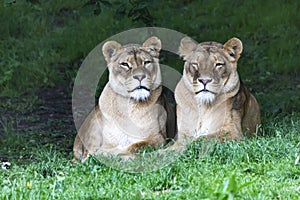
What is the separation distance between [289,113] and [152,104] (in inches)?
96.0

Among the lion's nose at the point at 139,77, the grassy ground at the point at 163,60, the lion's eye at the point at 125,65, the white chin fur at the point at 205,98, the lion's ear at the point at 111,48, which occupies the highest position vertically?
the lion's ear at the point at 111,48

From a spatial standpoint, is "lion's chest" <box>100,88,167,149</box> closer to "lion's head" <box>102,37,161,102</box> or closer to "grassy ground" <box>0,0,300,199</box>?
"lion's head" <box>102,37,161,102</box>

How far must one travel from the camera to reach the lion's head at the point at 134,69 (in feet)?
25.8

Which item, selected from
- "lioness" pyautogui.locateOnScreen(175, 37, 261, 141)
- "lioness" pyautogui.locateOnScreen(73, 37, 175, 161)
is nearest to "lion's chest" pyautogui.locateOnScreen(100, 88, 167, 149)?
"lioness" pyautogui.locateOnScreen(73, 37, 175, 161)

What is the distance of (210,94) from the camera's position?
783cm

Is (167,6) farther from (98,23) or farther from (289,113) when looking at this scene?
(289,113)

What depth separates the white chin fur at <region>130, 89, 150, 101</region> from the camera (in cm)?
786

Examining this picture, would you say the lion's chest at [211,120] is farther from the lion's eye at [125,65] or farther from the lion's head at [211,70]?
the lion's eye at [125,65]

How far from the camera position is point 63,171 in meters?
6.93

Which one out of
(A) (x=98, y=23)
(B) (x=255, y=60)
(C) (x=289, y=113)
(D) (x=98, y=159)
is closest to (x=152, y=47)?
(D) (x=98, y=159)

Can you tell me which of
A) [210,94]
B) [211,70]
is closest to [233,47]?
[211,70]

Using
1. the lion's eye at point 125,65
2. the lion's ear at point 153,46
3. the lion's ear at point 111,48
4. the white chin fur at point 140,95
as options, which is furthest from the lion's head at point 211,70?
the lion's ear at point 111,48

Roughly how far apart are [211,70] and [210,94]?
0.22 metres

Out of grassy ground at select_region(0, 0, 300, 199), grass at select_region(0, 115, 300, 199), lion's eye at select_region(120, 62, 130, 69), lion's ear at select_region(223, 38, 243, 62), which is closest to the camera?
grass at select_region(0, 115, 300, 199)
